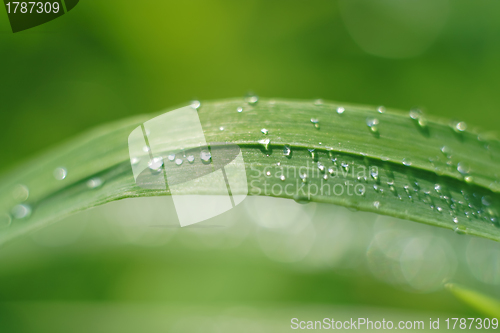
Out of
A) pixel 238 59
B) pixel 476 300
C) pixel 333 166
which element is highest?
pixel 238 59

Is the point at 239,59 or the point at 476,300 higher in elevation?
the point at 239,59

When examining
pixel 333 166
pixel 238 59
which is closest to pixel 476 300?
pixel 333 166

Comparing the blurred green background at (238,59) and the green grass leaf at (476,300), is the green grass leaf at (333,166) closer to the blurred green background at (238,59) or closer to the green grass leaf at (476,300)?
the green grass leaf at (476,300)

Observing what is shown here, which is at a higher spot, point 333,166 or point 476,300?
point 333,166

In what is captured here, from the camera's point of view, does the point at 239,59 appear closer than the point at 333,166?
No

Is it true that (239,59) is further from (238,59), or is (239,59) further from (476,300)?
(476,300)

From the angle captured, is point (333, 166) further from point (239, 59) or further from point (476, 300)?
point (239, 59)

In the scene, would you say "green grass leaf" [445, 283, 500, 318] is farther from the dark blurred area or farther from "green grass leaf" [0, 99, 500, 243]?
the dark blurred area
